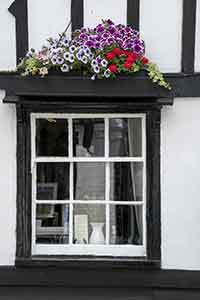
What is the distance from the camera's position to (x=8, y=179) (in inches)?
224

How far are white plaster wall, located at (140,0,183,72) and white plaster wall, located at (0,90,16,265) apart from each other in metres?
1.38

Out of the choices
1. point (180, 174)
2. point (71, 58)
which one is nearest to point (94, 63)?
point (71, 58)

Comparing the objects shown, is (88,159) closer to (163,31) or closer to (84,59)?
(84,59)

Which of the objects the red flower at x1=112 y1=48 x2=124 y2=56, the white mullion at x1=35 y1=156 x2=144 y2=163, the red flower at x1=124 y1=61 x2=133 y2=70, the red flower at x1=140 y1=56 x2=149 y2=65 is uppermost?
the red flower at x1=112 y1=48 x2=124 y2=56

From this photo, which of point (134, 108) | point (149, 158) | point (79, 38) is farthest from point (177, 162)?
point (79, 38)

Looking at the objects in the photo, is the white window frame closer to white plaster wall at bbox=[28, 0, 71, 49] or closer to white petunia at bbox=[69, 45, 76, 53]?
white petunia at bbox=[69, 45, 76, 53]

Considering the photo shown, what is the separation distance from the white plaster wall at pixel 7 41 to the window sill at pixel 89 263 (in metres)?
1.77

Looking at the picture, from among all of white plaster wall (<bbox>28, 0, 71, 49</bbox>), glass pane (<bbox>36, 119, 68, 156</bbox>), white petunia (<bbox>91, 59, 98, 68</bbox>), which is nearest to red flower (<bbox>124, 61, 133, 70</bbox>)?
white petunia (<bbox>91, 59, 98, 68</bbox>)

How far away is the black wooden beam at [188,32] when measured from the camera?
18.4 ft

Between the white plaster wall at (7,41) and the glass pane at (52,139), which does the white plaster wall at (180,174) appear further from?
the white plaster wall at (7,41)

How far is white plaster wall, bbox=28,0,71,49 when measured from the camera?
5656mm

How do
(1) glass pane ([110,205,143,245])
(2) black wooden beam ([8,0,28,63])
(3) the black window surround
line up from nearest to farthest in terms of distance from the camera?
(3) the black window surround
(2) black wooden beam ([8,0,28,63])
(1) glass pane ([110,205,143,245])

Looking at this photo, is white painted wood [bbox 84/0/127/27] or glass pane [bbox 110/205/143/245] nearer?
white painted wood [bbox 84/0/127/27]

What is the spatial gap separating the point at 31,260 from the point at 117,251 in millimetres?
787
